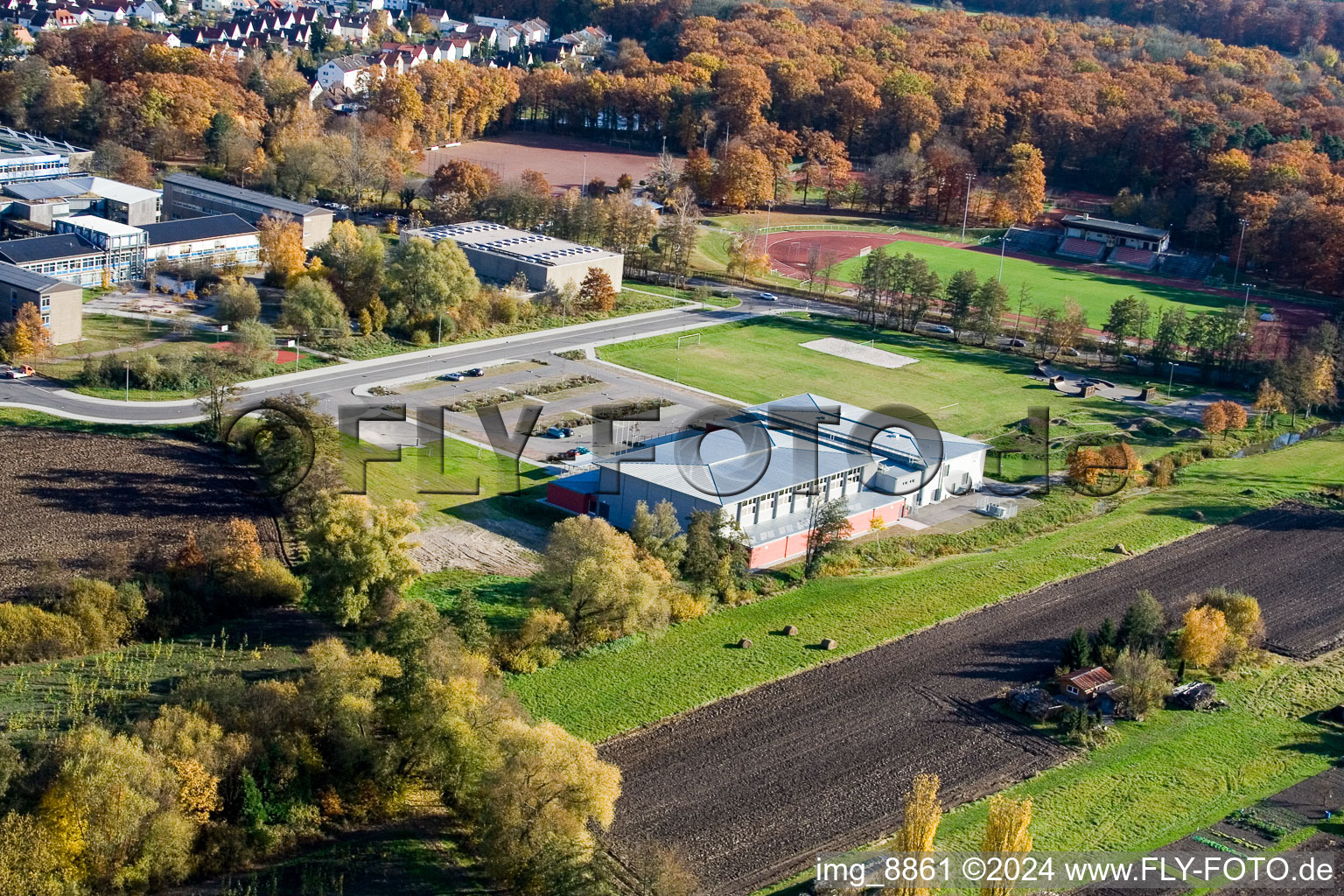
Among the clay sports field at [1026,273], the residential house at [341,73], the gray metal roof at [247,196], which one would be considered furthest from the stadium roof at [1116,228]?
the residential house at [341,73]

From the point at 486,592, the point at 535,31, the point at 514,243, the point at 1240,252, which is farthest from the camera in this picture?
the point at 535,31

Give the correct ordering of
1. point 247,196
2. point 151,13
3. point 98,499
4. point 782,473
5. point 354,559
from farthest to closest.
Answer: point 151,13
point 247,196
point 782,473
point 98,499
point 354,559

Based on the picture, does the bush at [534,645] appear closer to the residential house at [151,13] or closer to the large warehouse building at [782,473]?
A: the large warehouse building at [782,473]

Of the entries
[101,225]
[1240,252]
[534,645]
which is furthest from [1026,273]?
[534,645]

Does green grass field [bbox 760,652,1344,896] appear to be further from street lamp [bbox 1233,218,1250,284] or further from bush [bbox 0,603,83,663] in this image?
street lamp [bbox 1233,218,1250,284]

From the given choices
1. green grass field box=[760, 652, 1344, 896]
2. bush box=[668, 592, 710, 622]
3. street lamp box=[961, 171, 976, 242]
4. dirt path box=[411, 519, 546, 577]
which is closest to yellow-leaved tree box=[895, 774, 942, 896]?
green grass field box=[760, 652, 1344, 896]

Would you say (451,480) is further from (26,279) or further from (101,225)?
(101,225)
